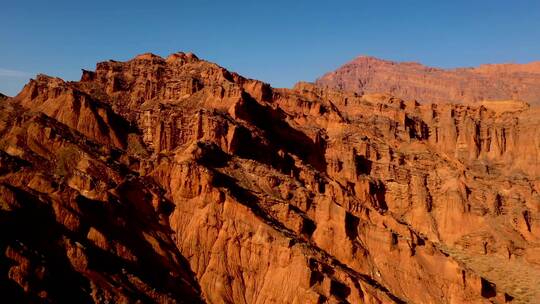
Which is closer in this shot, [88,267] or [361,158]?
[88,267]

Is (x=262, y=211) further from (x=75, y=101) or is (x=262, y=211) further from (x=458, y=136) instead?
(x=458, y=136)

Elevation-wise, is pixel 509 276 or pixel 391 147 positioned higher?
pixel 391 147

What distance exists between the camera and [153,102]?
73.9 metres

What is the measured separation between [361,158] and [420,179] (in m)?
8.42

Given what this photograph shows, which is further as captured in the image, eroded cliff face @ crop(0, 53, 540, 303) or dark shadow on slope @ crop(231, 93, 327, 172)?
dark shadow on slope @ crop(231, 93, 327, 172)

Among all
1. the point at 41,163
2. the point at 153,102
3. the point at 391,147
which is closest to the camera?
the point at 41,163

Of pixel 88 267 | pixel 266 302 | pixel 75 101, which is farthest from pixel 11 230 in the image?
pixel 75 101

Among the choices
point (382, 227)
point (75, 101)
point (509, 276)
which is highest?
point (75, 101)

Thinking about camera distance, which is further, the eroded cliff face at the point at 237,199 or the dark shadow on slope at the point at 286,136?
the dark shadow on slope at the point at 286,136

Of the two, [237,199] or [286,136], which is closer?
[237,199]

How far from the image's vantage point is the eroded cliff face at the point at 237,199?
4200cm

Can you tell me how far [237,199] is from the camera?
52438mm

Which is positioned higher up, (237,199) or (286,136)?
(286,136)

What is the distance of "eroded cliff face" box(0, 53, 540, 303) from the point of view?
42.0 m
